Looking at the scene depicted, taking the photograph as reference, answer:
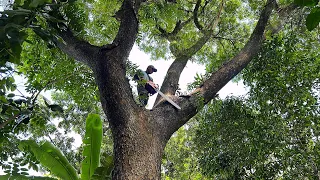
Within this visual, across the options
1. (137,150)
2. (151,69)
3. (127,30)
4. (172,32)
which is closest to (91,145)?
(137,150)

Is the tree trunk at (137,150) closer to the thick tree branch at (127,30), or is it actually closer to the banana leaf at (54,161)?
the thick tree branch at (127,30)

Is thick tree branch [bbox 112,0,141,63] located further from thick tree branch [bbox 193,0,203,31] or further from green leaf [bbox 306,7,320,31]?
thick tree branch [bbox 193,0,203,31]

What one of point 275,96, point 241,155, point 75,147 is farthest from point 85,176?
point 75,147

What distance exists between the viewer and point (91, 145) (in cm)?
326

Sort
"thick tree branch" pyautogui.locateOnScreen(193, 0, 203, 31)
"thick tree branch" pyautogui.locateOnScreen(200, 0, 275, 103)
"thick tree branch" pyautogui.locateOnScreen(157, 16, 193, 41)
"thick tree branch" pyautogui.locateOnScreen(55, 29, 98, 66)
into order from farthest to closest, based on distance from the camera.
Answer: "thick tree branch" pyautogui.locateOnScreen(157, 16, 193, 41)
"thick tree branch" pyautogui.locateOnScreen(193, 0, 203, 31)
"thick tree branch" pyautogui.locateOnScreen(200, 0, 275, 103)
"thick tree branch" pyautogui.locateOnScreen(55, 29, 98, 66)

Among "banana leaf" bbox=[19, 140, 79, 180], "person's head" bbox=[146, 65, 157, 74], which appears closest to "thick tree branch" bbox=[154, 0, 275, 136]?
"banana leaf" bbox=[19, 140, 79, 180]

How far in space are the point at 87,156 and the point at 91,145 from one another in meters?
0.14

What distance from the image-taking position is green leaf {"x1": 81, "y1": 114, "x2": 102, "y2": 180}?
3.26 metres

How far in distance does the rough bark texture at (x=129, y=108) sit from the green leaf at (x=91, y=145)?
0.27 meters

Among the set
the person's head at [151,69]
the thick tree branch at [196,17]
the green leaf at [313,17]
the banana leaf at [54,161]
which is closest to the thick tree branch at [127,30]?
the banana leaf at [54,161]

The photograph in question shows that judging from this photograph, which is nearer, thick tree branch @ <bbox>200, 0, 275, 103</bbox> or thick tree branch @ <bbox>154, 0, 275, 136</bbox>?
thick tree branch @ <bbox>154, 0, 275, 136</bbox>

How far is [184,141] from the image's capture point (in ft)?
29.1

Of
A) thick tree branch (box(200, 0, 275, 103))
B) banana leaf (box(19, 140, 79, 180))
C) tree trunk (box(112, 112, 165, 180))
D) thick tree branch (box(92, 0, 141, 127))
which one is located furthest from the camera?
thick tree branch (box(200, 0, 275, 103))

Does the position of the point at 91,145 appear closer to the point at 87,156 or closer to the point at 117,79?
the point at 87,156
